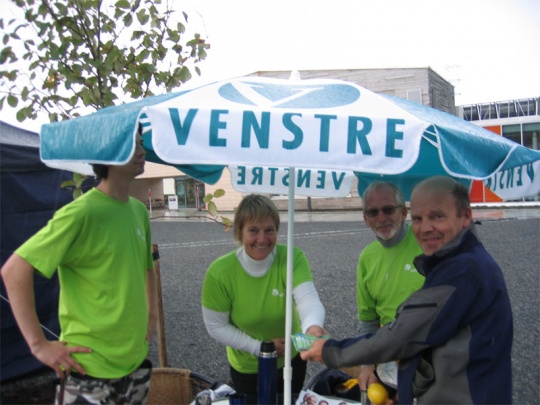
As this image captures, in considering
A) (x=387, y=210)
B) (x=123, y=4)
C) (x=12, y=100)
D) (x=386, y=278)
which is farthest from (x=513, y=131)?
(x=12, y=100)

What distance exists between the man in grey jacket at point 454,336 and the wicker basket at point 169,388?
199 centimetres

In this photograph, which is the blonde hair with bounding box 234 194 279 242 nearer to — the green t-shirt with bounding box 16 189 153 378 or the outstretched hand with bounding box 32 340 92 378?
the green t-shirt with bounding box 16 189 153 378

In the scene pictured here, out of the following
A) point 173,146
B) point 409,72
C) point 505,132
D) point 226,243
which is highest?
point 409,72

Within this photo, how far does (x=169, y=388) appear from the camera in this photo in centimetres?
347

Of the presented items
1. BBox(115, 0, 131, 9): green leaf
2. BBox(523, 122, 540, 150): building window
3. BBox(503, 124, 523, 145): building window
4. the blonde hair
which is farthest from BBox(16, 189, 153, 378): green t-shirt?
BBox(503, 124, 523, 145): building window

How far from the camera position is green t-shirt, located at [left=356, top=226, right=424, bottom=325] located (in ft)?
8.91

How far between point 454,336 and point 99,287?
4.70ft

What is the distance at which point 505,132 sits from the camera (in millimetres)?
26172

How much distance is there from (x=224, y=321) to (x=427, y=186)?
1.33 metres

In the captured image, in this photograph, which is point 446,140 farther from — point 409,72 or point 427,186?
point 409,72

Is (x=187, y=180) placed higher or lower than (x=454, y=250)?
higher

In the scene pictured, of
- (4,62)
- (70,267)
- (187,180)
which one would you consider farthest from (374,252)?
(187,180)

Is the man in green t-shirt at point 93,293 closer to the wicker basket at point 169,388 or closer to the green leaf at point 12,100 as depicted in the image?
the wicker basket at point 169,388

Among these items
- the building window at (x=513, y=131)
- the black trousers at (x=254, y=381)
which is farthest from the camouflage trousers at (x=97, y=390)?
the building window at (x=513, y=131)
